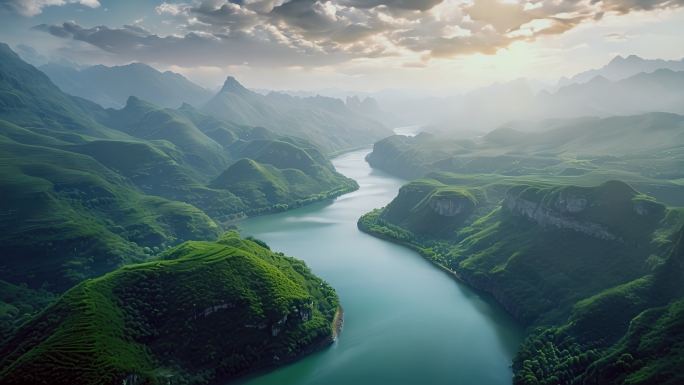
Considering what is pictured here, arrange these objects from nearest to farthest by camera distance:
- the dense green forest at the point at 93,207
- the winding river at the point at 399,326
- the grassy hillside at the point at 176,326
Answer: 1. the grassy hillside at the point at 176,326
2. the winding river at the point at 399,326
3. the dense green forest at the point at 93,207

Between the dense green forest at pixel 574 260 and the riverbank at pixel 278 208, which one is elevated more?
the dense green forest at pixel 574 260

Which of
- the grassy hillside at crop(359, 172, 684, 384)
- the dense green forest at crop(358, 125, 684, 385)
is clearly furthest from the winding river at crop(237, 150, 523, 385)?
the grassy hillside at crop(359, 172, 684, 384)

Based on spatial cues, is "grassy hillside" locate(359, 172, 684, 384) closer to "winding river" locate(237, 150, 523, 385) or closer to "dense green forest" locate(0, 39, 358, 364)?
"winding river" locate(237, 150, 523, 385)

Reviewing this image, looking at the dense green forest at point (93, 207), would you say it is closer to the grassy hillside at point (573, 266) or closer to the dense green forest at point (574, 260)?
the dense green forest at point (574, 260)

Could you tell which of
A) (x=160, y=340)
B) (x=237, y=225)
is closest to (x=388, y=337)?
(x=160, y=340)

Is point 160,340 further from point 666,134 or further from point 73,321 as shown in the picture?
point 666,134

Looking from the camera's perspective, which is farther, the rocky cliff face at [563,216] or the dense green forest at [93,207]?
the dense green forest at [93,207]

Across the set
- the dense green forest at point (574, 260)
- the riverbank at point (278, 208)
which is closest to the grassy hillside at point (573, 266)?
the dense green forest at point (574, 260)
